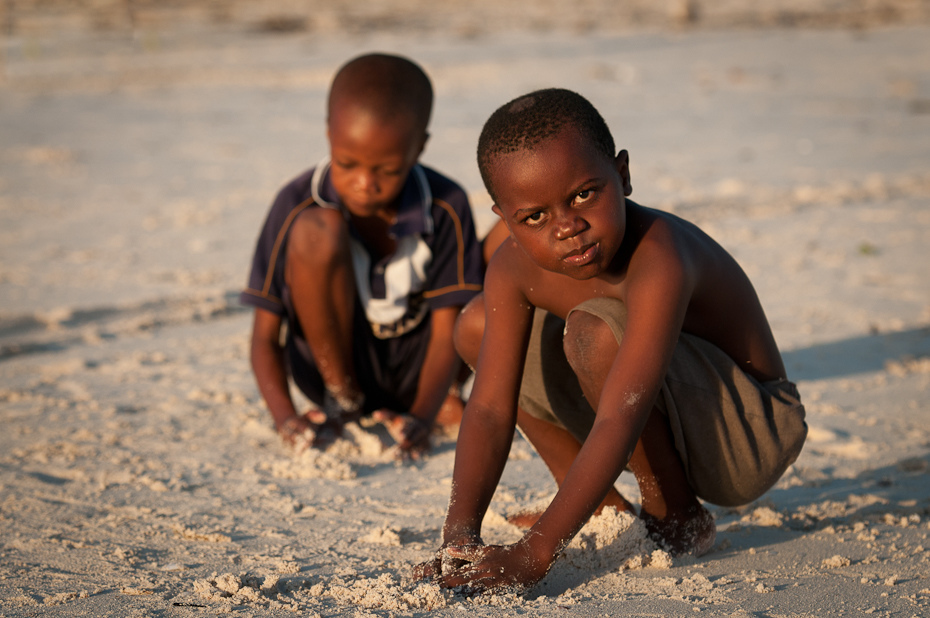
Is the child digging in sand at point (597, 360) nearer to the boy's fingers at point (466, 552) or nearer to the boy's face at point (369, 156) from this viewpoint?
the boy's fingers at point (466, 552)

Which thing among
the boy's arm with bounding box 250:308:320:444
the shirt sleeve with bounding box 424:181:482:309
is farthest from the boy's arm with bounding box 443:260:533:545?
the boy's arm with bounding box 250:308:320:444

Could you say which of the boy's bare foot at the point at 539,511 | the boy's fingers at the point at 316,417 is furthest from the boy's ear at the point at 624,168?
the boy's fingers at the point at 316,417

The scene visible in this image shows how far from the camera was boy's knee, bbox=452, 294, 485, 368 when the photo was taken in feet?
7.17

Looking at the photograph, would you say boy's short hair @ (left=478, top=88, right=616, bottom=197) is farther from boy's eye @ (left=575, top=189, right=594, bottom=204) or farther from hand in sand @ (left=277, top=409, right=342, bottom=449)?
hand in sand @ (left=277, top=409, right=342, bottom=449)

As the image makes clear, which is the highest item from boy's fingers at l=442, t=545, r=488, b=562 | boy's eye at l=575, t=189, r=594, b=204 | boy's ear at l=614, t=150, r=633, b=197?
boy's ear at l=614, t=150, r=633, b=197

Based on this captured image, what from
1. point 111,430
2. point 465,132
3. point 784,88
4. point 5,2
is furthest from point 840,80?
point 5,2

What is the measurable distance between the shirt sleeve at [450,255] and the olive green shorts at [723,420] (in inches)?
41.2

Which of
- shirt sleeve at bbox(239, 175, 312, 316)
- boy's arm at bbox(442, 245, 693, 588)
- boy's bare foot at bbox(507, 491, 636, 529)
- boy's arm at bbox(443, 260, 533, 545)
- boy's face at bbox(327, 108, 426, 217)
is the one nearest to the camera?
boy's arm at bbox(442, 245, 693, 588)

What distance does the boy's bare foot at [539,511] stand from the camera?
2.13 m

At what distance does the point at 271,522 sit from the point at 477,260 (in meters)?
1.07

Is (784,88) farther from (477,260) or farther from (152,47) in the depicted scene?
(152,47)

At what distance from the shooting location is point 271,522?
2.33m

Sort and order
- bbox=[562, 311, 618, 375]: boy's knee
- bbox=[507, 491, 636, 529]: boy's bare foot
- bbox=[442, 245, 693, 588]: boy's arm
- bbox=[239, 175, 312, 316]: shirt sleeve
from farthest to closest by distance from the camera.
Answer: bbox=[239, 175, 312, 316]: shirt sleeve, bbox=[507, 491, 636, 529]: boy's bare foot, bbox=[562, 311, 618, 375]: boy's knee, bbox=[442, 245, 693, 588]: boy's arm

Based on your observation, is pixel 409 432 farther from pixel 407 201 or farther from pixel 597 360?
pixel 597 360
